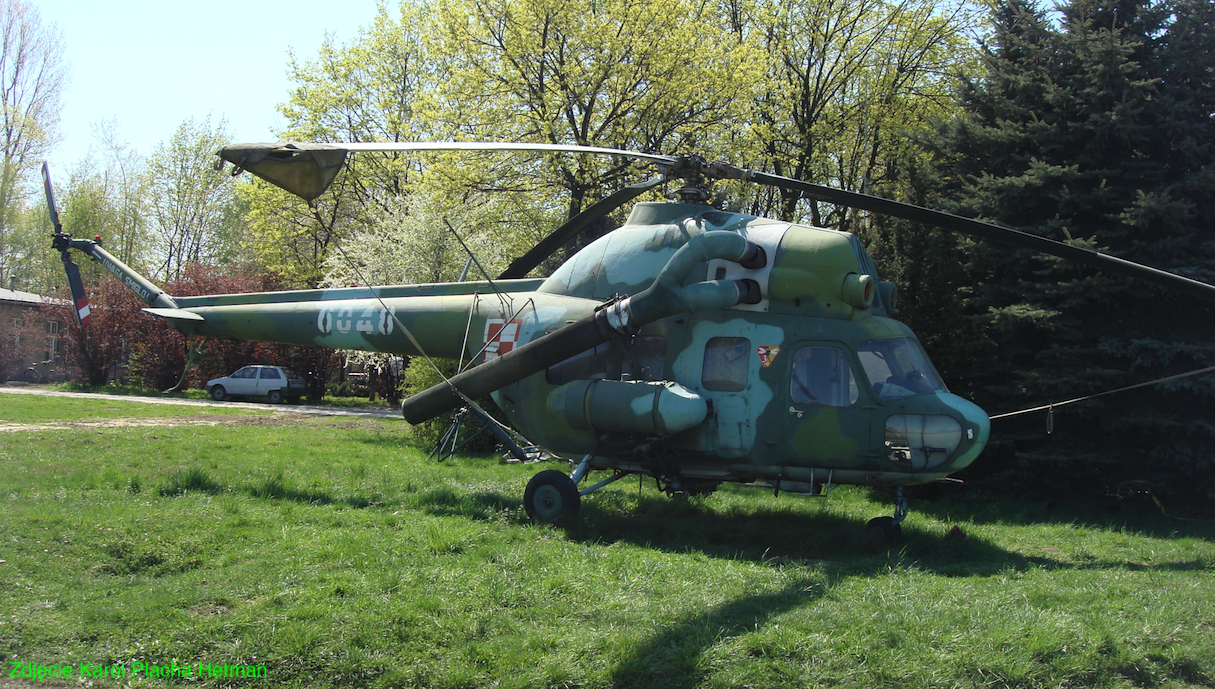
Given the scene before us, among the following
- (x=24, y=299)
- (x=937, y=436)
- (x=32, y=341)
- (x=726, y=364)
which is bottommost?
(x=937, y=436)

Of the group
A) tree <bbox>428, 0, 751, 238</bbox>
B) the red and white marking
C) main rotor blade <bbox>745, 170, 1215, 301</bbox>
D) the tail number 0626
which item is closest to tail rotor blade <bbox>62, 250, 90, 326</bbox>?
the tail number 0626

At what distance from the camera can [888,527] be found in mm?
8891

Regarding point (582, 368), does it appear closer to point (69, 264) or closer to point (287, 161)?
point (287, 161)

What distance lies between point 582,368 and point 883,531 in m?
3.94

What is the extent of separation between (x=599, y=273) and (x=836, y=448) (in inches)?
143

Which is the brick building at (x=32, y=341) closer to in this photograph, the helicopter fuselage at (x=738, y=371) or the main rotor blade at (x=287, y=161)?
the main rotor blade at (x=287, y=161)

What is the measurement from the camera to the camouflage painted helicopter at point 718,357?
8289 millimetres

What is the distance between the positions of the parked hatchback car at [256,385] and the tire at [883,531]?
24.6 metres

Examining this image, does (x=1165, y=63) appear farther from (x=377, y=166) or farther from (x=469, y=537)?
(x=377, y=166)

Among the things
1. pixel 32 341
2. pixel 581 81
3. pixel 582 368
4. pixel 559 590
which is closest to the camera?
pixel 559 590

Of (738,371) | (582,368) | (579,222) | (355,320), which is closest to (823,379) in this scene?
(738,371)

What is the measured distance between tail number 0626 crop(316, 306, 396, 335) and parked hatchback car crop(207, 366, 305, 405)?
18.5 metres

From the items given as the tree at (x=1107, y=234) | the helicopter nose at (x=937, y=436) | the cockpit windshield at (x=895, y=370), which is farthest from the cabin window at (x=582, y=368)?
the tree at (x=1107, y=234)

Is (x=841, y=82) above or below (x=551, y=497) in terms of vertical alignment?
above
